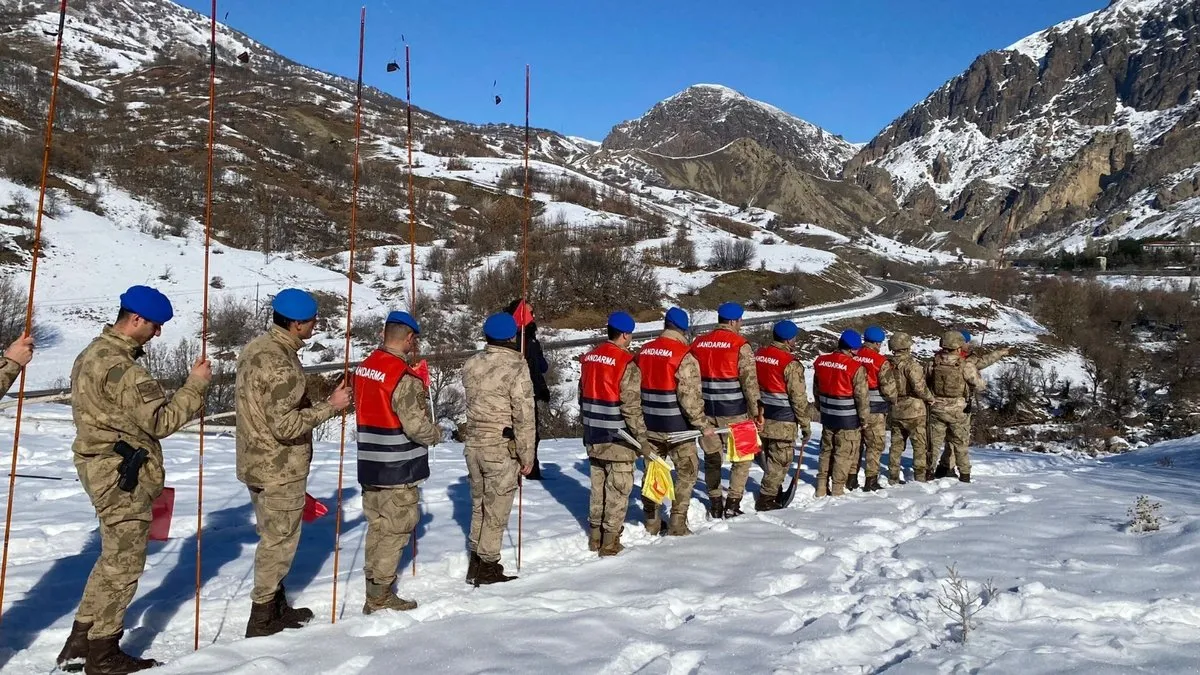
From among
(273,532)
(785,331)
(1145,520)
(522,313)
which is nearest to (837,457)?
(785,331)

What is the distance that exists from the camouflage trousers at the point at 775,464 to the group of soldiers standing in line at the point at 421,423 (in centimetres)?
2

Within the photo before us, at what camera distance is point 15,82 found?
66.2m

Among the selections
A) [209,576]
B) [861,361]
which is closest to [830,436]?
[861,361]

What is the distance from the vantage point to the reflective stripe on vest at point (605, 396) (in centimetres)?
728

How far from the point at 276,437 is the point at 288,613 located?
52.9 inches

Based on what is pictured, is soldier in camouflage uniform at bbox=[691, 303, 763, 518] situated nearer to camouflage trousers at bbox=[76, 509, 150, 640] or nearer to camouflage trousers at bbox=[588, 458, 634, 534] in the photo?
camouflage trousers at bbox=[588, 458, 634, 534]

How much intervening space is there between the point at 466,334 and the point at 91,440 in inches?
1203

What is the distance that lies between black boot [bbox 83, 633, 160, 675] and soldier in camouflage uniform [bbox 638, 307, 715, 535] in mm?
4903

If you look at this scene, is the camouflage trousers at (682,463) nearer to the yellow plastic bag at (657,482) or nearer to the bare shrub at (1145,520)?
the yellow plastic bag at (657,482)

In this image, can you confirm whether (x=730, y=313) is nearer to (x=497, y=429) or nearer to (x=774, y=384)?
(x=774, y=384)

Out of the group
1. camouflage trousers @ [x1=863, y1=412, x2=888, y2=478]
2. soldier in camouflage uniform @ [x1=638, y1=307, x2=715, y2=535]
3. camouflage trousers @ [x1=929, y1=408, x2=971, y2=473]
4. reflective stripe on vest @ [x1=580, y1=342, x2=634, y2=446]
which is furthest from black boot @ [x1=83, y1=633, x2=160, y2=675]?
camouflage trousers @ [x1=929, y1=408, x2=971, y2=473]

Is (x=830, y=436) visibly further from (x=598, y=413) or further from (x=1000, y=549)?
(x=598, y=413)

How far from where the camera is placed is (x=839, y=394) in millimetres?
10055

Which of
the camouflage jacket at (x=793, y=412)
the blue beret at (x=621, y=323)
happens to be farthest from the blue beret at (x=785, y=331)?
the blue beret at (x=621, y=323)
